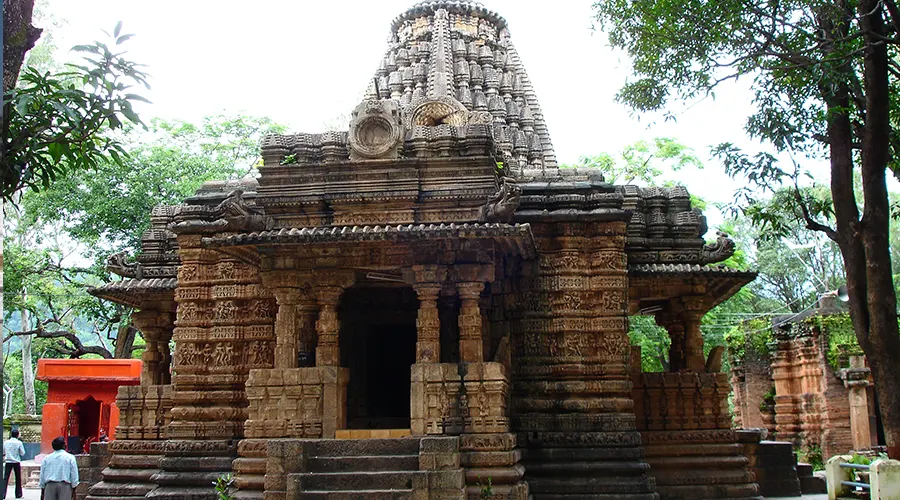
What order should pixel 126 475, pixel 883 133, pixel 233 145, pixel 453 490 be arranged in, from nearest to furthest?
pixel 453 490 → pixel 883 133 → pixel 126 475 → pixel 233 145

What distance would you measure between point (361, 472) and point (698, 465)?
6364mm

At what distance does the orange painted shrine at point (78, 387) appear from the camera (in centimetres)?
2323

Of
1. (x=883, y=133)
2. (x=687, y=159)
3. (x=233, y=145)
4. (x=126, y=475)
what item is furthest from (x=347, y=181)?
(x=687, y=159)

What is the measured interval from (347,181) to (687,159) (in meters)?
20.3

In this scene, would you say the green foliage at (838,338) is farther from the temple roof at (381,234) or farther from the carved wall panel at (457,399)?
the carved wall panel at (457,399)

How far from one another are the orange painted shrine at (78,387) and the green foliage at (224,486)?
12.6 meters

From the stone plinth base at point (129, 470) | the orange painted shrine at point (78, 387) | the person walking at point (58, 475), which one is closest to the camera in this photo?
the person walking at point (58, 475)

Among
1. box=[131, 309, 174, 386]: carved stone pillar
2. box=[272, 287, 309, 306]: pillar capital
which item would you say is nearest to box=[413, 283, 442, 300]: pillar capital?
box=[272, 287, 309, 306]: pillar capital

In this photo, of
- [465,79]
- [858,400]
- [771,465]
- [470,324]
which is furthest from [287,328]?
[858,400]

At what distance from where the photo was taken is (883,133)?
1218 cm

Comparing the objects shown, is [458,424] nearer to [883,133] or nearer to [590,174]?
[590,174]

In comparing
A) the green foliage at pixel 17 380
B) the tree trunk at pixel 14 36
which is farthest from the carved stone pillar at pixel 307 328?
the green foliage at pixel 17 380

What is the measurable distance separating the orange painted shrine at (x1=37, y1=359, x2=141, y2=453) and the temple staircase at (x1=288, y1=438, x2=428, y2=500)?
578 inches

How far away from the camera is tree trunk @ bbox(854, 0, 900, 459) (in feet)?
38.9
